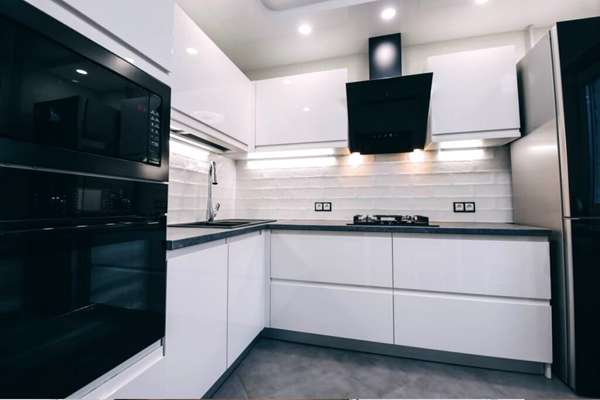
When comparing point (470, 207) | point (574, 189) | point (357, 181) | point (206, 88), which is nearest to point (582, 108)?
point (574, 189)

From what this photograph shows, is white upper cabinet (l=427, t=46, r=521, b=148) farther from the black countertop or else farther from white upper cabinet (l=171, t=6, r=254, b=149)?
white upper cabinet (l=171, t=6, r=254, b=149)

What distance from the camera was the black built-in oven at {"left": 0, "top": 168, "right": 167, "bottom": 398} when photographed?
21.9 inches

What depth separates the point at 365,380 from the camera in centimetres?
152

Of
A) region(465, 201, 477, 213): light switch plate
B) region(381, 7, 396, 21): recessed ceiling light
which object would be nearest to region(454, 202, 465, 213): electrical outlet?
region(465, 201, 477, 213): light switch plate

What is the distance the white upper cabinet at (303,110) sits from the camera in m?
2.15

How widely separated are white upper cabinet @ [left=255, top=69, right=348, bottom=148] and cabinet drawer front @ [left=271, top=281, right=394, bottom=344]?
3.72 feet

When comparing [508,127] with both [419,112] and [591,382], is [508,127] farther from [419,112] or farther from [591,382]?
[591,382]

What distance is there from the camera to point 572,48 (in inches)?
57.6

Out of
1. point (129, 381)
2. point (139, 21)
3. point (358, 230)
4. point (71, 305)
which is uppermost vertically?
point (139, 21)

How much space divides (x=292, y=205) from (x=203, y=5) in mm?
1681

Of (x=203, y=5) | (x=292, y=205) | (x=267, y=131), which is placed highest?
(x=203, y=5)

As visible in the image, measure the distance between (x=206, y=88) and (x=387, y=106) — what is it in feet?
4.22

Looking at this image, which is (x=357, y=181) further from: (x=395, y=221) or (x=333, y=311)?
(x=333, y=311)

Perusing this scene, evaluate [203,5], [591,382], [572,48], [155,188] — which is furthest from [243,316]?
[572,48]
